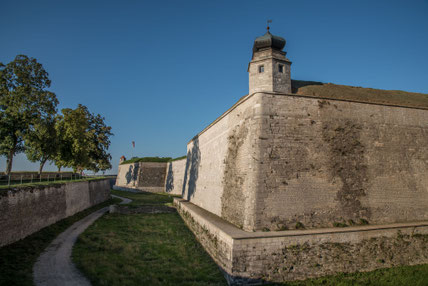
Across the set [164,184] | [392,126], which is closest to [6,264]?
[392,126]

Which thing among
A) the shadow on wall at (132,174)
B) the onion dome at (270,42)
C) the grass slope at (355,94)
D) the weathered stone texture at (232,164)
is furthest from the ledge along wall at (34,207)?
the shadow on wall at (132,174)

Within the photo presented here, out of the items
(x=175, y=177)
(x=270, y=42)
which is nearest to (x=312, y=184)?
(x=270, y=42)

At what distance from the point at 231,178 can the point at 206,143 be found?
22.1ft

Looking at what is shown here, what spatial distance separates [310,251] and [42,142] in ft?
68.8

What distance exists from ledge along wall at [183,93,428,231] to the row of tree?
1625 cm

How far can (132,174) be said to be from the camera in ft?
138

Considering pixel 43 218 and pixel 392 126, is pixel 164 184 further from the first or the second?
pixel 392 126

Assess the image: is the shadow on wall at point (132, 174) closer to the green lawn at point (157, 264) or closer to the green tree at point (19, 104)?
the green tree at point (19, 104)

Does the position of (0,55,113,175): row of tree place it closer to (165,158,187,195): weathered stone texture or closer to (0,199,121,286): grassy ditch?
(0,199,121,286): grassy ditch

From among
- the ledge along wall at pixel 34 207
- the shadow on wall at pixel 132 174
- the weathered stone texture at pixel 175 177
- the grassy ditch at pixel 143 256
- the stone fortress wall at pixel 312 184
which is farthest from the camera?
the shadow on wall at pixel 132 174

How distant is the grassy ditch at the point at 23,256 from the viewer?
685 cm

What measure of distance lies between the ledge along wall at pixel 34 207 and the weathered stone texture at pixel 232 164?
9.15 meters

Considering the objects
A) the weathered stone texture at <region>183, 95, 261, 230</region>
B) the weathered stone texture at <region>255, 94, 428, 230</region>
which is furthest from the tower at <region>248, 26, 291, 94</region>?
the weathered stone texture at <region>255, 94, 428, 230</region>

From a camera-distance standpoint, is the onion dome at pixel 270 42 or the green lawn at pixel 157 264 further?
the onion dome at pixel 270 42
